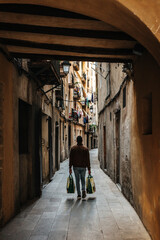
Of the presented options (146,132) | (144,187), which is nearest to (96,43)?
(146,132)

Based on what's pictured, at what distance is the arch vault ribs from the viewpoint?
4.12 metres

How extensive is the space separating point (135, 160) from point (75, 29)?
123 inches

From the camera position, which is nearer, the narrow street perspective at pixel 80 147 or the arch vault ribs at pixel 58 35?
the narrow street perspective at pixel 80 147

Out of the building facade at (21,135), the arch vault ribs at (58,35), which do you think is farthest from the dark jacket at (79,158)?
the arch vault ribs at (58,35)

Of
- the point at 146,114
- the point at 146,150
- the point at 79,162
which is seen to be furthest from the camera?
the point at 79,162

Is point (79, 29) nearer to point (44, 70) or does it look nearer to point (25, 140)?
point (44, 70)

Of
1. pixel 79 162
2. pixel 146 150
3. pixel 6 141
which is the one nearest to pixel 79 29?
pixel 146 150

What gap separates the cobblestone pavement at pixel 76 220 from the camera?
4844 millimetres

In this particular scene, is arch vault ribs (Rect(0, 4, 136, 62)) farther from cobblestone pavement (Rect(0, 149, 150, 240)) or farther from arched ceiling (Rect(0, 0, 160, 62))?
cobblestone pavement (Rect(0, 149, 150, 240))

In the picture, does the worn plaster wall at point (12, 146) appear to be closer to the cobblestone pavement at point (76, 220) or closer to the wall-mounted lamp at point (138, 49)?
the cobblestone pavement at point (76, 220)

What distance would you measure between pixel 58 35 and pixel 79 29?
40cm

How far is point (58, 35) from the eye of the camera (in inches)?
190

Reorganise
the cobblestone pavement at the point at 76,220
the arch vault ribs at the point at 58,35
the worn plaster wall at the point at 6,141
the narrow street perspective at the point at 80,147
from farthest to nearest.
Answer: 1. the worn plaster wall at the point at 6,141
2. the cobblestone pavement at the point at 76,220
3. the arch vault ribs at the point at 58,35
4. the narrow street perspective at the point at 80,147

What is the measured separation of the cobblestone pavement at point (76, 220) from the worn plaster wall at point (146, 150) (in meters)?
0.40
